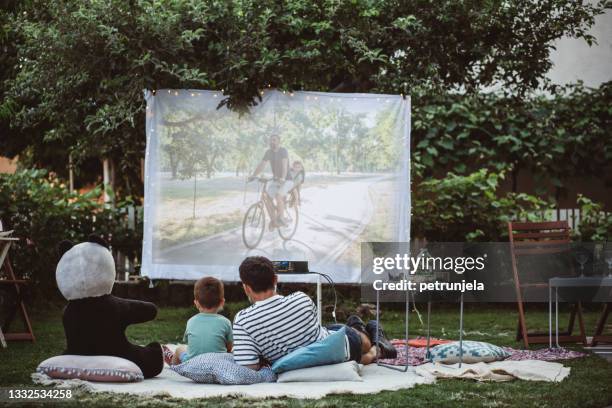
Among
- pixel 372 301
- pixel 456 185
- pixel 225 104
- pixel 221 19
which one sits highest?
pixel 221 19

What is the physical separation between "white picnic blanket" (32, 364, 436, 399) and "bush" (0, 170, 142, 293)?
18.2 feet

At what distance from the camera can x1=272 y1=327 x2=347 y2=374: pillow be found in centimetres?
583

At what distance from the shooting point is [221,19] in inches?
373

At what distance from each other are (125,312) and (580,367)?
10.8ft

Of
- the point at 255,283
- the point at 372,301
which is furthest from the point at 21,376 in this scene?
the point at 372,301

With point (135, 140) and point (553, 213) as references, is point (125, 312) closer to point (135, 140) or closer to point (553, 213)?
point (135, 140)

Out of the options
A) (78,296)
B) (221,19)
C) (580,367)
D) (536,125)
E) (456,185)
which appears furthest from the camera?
(536,125)

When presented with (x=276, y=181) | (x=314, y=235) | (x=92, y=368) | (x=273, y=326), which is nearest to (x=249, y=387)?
(x=273, y=326)

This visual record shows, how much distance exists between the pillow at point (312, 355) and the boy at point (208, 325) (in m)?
0.48

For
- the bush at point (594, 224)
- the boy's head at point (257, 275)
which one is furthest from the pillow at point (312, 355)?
the bush at point (594, 224)

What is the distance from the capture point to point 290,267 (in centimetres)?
725

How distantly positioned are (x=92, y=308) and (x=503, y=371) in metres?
2.76

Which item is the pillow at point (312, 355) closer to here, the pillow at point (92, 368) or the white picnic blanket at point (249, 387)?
the white picnic blanket at point (249, 387)

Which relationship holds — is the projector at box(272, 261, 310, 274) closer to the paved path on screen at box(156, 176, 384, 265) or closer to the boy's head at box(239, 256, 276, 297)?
the boy's head at box(239, 256, 276, 297)
